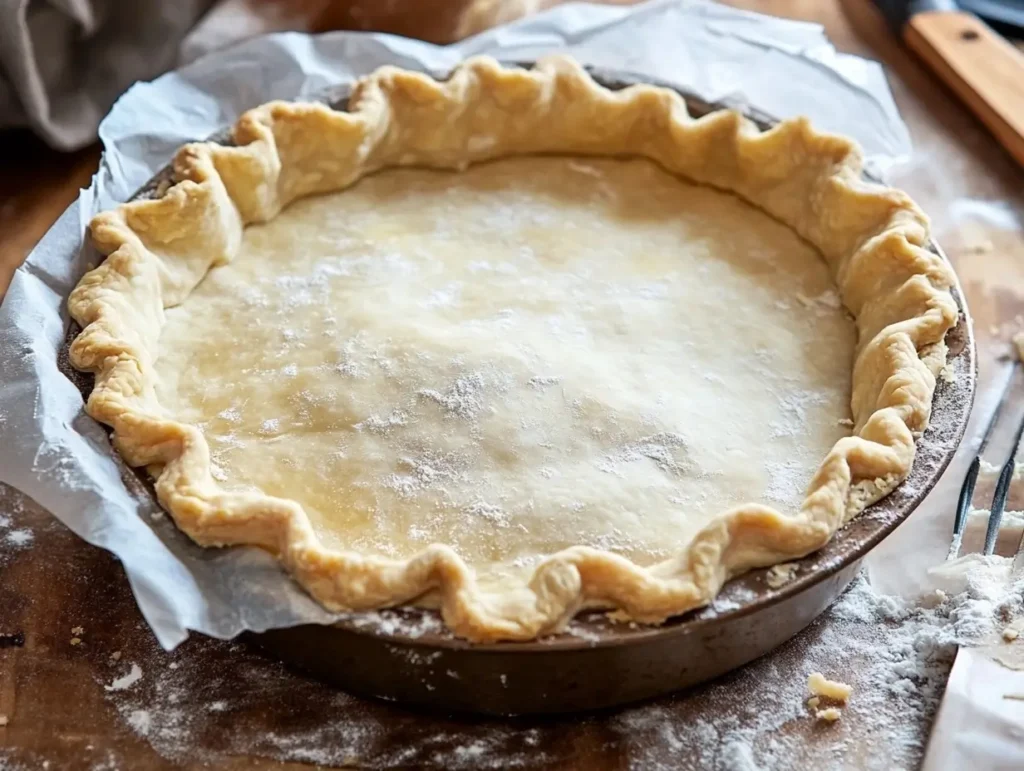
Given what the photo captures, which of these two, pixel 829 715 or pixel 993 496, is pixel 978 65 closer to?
pixel 993 496

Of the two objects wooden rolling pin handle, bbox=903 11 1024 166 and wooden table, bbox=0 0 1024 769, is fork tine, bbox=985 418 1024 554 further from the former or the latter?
wooden rolling pin handle, bbox=903 11 1024 166

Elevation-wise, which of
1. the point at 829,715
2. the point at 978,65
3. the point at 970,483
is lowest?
the point at 829,715

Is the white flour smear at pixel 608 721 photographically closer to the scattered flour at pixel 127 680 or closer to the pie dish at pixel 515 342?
the scattered flour at pixel 127 680

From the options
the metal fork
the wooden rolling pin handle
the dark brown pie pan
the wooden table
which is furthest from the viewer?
the wooden rolling pin handle

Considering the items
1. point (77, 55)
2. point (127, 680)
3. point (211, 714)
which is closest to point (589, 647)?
point (211, 714)

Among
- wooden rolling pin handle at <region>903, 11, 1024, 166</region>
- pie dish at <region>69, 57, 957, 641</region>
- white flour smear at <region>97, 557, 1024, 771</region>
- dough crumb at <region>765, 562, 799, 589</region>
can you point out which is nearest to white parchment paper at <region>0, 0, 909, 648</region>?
pie dish at <region>69, 57, 957, 641</region>

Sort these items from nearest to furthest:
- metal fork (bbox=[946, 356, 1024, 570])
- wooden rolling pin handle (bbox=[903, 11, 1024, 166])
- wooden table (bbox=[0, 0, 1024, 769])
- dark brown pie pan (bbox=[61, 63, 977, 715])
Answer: dark brown pie pan (bbox=[61, 63, 977, 715])
wooden table (bbox=[0, 0, 1024, 769])
metal fork (bbox=[946, 356, 1024, 570])
wooden rolling pin handle (bbox=[903, 11, 1024, 166])

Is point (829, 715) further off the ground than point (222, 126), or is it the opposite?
point (222, 126)
